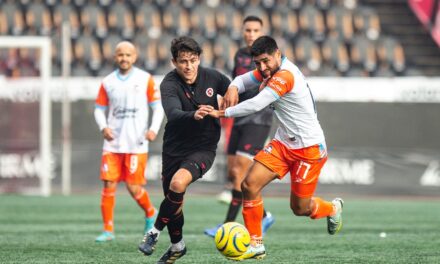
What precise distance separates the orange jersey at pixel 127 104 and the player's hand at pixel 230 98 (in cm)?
275

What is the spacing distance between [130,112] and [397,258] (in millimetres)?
3472

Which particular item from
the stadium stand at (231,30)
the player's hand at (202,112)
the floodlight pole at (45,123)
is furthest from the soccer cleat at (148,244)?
the stadium stand at (231,30)

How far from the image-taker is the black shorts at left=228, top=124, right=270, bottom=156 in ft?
33.1

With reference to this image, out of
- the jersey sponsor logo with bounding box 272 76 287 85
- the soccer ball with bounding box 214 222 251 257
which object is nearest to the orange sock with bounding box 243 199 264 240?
the soccer ball with bounding box 214 222 251 257

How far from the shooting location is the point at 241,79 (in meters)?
7.71

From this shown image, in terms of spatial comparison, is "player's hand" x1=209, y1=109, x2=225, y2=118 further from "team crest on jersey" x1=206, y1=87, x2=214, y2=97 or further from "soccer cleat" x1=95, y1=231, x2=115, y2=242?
"soccer cleat" x1=95, y1=231, x2=115, y2=242

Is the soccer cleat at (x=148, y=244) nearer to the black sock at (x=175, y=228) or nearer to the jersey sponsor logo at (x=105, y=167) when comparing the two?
the black sock at (x=175, y=228)

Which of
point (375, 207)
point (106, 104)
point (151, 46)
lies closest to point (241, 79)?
point (106, 104)

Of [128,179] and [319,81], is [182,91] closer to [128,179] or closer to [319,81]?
[128,179]

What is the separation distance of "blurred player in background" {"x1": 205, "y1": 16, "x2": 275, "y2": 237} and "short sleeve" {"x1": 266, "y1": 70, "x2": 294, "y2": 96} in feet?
8.49

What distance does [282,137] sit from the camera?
7.86 meters

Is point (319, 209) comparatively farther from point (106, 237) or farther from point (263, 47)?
point (106, 237)

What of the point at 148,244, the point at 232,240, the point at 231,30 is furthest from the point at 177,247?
the point at 231,30

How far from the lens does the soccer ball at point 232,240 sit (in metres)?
7.03
